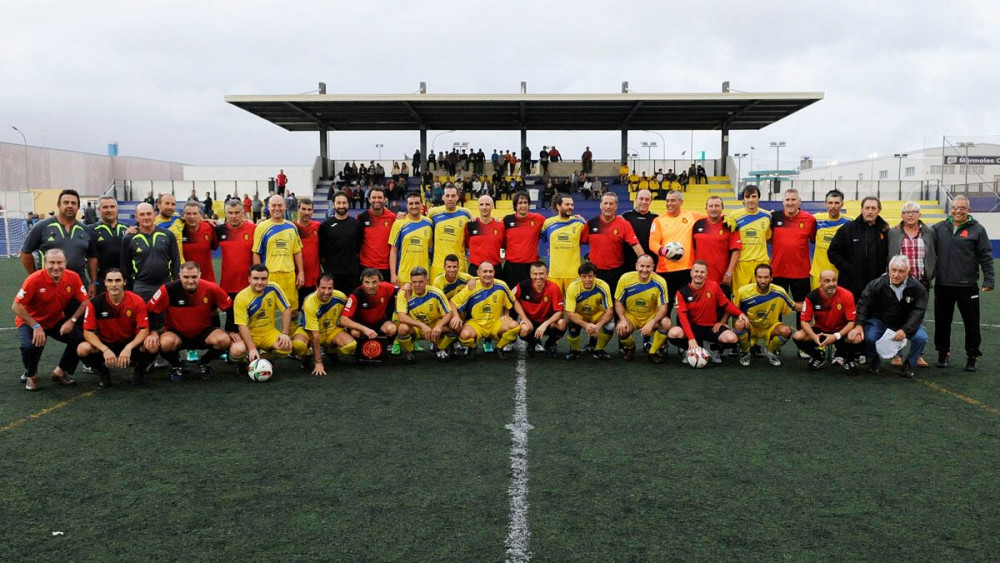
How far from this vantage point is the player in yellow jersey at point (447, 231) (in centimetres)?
768

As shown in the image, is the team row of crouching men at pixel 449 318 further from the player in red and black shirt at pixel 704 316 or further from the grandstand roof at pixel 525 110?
the grandstand roof at pixel 525 110

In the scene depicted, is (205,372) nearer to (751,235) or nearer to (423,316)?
(423,316)

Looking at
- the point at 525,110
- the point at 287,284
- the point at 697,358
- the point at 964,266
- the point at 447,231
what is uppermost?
the point at 525,110

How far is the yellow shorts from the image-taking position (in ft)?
23.0

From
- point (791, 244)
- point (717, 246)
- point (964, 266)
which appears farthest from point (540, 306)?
point (964, 266)

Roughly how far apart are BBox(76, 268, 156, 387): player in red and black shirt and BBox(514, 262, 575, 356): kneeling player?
3349 millimetres

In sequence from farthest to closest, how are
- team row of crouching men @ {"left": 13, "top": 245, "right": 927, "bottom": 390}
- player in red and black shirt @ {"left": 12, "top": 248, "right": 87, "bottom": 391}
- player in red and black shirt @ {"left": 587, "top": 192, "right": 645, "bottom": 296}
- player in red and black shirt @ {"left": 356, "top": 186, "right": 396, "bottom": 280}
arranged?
player in red and black shirt @ {"left": 356, "top": 186, "right": 396, "bottom": 280} → player in red and black shirt @ {"left": 587, "top": 192, "right": 645, "bottom": 296} → team row of crouching men @ {"left": 13, "top": 245, "right": 927, "bottom": 390} → player in red and black shirt @ {"left": 12, "top": 248, "right": 87, "bottom": 391}

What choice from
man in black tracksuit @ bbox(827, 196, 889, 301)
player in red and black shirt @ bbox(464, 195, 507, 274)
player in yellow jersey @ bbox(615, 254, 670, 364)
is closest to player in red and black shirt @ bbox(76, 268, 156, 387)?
player in red and black shirt @ bbox(464, 195, 507, 274)

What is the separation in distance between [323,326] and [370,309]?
Answer: 485 millimetres

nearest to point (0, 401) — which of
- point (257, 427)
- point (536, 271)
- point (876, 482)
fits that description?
point (257, 427)

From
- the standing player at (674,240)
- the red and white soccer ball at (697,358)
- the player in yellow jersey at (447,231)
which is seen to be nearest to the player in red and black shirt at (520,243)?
the player in yellow jersey at (447,231)

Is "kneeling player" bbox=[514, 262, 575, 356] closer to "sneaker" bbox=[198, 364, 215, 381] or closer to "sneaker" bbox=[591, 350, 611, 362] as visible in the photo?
"sneaker" bbox=[591, 350, 611, 362]

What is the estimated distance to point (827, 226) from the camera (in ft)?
24.3

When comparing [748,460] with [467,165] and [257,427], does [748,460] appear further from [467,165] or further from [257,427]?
[467,165]
